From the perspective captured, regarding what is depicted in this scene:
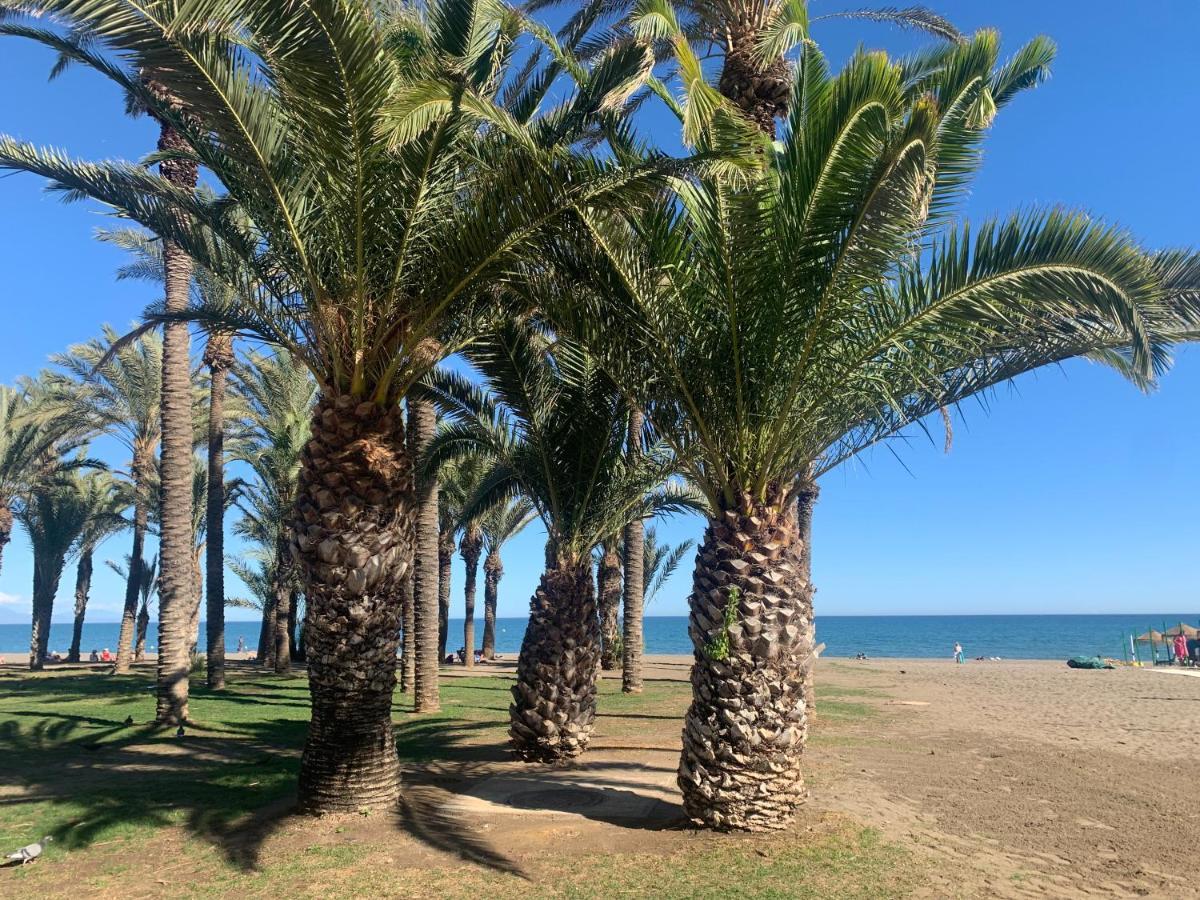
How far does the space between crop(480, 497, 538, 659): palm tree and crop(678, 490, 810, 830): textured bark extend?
A: 71.0 ft

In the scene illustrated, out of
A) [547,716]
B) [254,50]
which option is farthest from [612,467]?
[254,50]

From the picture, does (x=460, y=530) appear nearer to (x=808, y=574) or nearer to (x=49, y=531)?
(x=49, y=531)

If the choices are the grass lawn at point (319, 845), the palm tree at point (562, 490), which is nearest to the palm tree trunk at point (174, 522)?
the grass lawn at point (319, 845)

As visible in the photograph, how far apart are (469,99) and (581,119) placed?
4.99 feet

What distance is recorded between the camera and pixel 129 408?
76.6 ft

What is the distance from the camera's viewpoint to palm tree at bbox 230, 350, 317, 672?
830 inches

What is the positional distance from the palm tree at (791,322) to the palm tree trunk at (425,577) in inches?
261

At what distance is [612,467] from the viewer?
1073 cm

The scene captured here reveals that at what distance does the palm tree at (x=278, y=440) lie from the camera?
2108cm

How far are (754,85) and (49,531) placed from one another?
2793cm

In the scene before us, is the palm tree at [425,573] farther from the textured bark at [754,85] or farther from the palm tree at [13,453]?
the palm tree at [13,453]

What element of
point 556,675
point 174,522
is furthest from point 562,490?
point 174,522

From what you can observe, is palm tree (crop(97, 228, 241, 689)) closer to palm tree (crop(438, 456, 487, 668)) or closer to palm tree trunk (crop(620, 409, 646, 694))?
palm tree (crop(438, 456, 487, 668))

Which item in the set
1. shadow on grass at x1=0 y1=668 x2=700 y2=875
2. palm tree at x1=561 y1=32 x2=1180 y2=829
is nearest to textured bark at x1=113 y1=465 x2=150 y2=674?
shadow on grass at x1=0 y1=668 x2=700 y2=875
